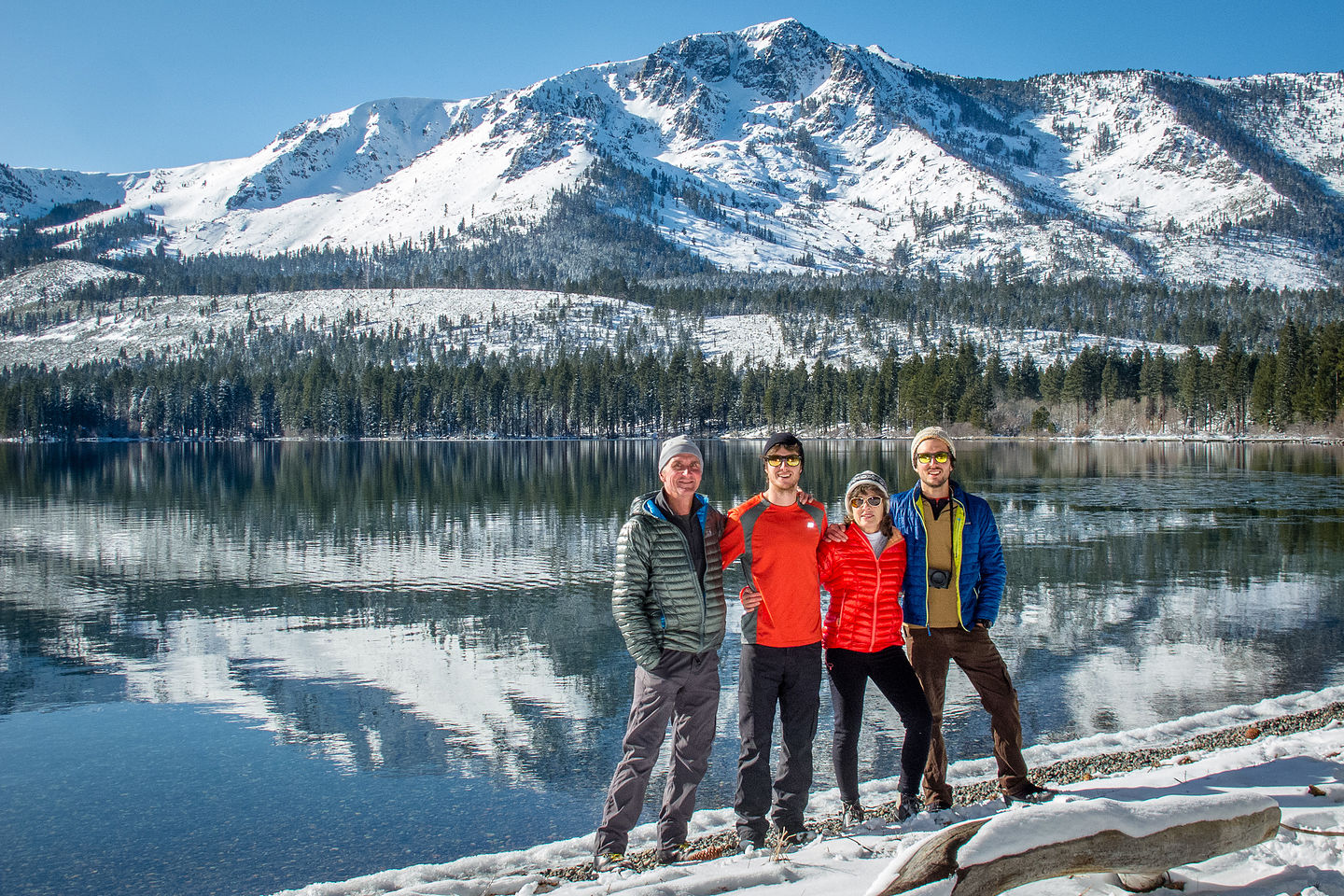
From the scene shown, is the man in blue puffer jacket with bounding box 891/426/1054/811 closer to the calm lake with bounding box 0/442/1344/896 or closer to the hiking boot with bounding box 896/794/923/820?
the hiking boot with bounding box 896/794/923/820

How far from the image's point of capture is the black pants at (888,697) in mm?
6297

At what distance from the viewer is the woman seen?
247 inches

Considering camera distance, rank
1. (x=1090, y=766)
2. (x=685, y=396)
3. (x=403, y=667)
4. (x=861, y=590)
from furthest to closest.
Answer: (x=685, y=396)
(x=403, y=667)
(x=1090, y=766)
(x=861, y=590)

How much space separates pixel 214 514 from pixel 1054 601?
31785 mm

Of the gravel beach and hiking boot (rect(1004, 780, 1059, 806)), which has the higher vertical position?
hiking boot (rect(1004, 780, 1059, 806))

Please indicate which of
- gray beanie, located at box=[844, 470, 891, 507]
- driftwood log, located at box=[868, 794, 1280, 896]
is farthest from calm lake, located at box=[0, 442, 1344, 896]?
driftwood log, located at box=[868, 794, 1280, 896]

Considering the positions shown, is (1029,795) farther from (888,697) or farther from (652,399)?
(652,399)

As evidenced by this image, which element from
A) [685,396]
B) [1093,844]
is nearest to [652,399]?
[685,396]

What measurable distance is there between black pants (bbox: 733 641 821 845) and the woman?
0.26 m

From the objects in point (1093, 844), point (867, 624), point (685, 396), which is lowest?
point (1093, 844)

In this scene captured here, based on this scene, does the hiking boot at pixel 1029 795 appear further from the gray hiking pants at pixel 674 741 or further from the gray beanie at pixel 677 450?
the gray beanie at pixel 677 450

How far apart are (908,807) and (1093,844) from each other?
2.47 meters

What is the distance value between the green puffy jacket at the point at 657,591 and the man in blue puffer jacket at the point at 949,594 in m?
1.64

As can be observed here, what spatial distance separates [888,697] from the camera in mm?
6281
